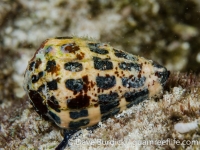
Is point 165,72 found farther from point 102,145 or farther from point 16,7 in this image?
point 16,7

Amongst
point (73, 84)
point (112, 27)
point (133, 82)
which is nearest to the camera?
point (73, 84)

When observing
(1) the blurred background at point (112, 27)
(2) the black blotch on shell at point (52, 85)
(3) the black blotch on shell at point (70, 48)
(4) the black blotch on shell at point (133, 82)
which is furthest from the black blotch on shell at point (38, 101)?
(1) the blurred background at point (112, 27)

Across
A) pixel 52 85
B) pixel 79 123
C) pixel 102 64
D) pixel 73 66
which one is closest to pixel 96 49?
pixel 102 64

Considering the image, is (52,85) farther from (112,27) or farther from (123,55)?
(112,27)

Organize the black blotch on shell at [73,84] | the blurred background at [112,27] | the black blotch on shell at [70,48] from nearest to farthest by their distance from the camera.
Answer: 1. the black blotch on shell at [73,84]
2. the black blotch on shell at [70,48]
3. the blurred background at [112,27]

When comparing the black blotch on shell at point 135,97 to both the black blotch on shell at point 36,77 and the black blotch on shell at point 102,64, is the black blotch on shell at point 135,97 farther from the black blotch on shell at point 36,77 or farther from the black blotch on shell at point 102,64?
the black blotch on shell at point 36,77

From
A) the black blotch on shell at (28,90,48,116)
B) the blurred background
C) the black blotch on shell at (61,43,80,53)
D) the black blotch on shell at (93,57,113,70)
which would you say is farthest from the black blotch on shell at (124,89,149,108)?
the blurred background
